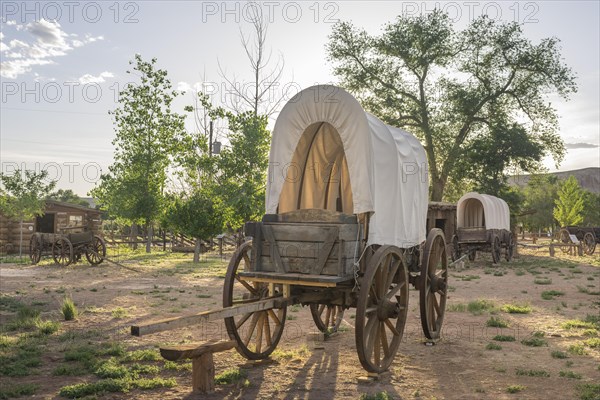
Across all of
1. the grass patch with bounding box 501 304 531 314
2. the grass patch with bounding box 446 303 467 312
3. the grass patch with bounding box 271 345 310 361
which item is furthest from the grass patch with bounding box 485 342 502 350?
the grass patch with bounding box 501 304 531 314

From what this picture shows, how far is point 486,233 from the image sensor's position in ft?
74.6

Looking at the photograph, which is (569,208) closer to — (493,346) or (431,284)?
(493,346)

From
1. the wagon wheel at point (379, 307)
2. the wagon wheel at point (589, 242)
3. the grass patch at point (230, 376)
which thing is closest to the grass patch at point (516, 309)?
the wagon wheel at point (379, 307)

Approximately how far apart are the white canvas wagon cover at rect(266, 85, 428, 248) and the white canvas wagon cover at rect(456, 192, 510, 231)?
16.2m

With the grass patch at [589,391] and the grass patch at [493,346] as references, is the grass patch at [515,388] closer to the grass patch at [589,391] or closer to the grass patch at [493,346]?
the grass patch at [589,391]

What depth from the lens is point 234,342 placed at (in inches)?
230

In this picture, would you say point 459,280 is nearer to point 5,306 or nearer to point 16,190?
point 5,306

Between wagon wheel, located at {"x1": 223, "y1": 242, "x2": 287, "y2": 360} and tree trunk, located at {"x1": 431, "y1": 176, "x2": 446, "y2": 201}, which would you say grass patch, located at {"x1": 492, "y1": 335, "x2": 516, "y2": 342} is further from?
tree trunk, located at {"x1": 431, "y1": 176, "x2": 446, "y2": 201}

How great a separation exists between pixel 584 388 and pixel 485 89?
30.8 meters

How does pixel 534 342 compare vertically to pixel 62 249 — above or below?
below

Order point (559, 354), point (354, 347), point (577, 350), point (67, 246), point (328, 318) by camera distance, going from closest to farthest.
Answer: point (559, 354)
point (577, 350)
point (354, 347)
point (328, 318)
point (67, 246)

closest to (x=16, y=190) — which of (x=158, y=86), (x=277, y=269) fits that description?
(x=158, y=86)

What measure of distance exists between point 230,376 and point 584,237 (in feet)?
96.9

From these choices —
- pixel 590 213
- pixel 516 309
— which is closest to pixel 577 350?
pixel 516 309
